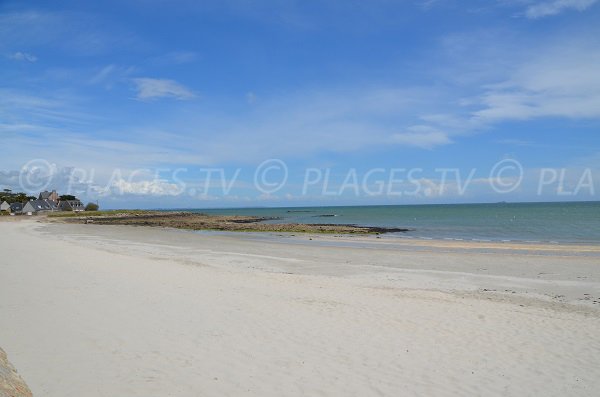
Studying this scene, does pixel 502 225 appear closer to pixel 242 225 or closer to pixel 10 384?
pixel 242 225

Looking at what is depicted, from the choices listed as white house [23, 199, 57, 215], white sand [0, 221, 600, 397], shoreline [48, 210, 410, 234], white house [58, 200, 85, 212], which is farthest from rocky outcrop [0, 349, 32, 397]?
white house [58, 200, 85, 212]

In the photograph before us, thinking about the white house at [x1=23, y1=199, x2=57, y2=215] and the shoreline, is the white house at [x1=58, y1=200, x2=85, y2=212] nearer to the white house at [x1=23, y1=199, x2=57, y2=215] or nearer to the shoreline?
the white house at [x1=23, y1=199, x2=57, y2=215]

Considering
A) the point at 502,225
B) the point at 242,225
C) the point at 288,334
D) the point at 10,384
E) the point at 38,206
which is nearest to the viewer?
the point at 10,384

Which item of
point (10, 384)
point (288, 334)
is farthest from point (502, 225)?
point (10, 384)

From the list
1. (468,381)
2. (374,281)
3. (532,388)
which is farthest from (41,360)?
(374,281)

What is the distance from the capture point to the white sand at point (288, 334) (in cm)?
611

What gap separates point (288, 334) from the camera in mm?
8320

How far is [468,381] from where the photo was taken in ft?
20.9

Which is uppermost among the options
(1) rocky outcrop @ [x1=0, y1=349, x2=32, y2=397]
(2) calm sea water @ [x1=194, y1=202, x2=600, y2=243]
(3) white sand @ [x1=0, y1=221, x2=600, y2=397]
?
(2) calm sea water @ [x1=194, y1=202, x2=600, y2=243]

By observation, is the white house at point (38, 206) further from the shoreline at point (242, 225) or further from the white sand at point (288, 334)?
the white sand at point (288, 334)

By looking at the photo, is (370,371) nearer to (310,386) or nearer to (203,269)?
Result: (310,386)

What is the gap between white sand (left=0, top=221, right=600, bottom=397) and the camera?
20.1 ft

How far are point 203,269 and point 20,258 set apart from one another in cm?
853

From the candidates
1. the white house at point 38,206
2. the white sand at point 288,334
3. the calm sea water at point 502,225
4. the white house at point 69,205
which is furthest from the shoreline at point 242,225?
the white house at point 69,205
